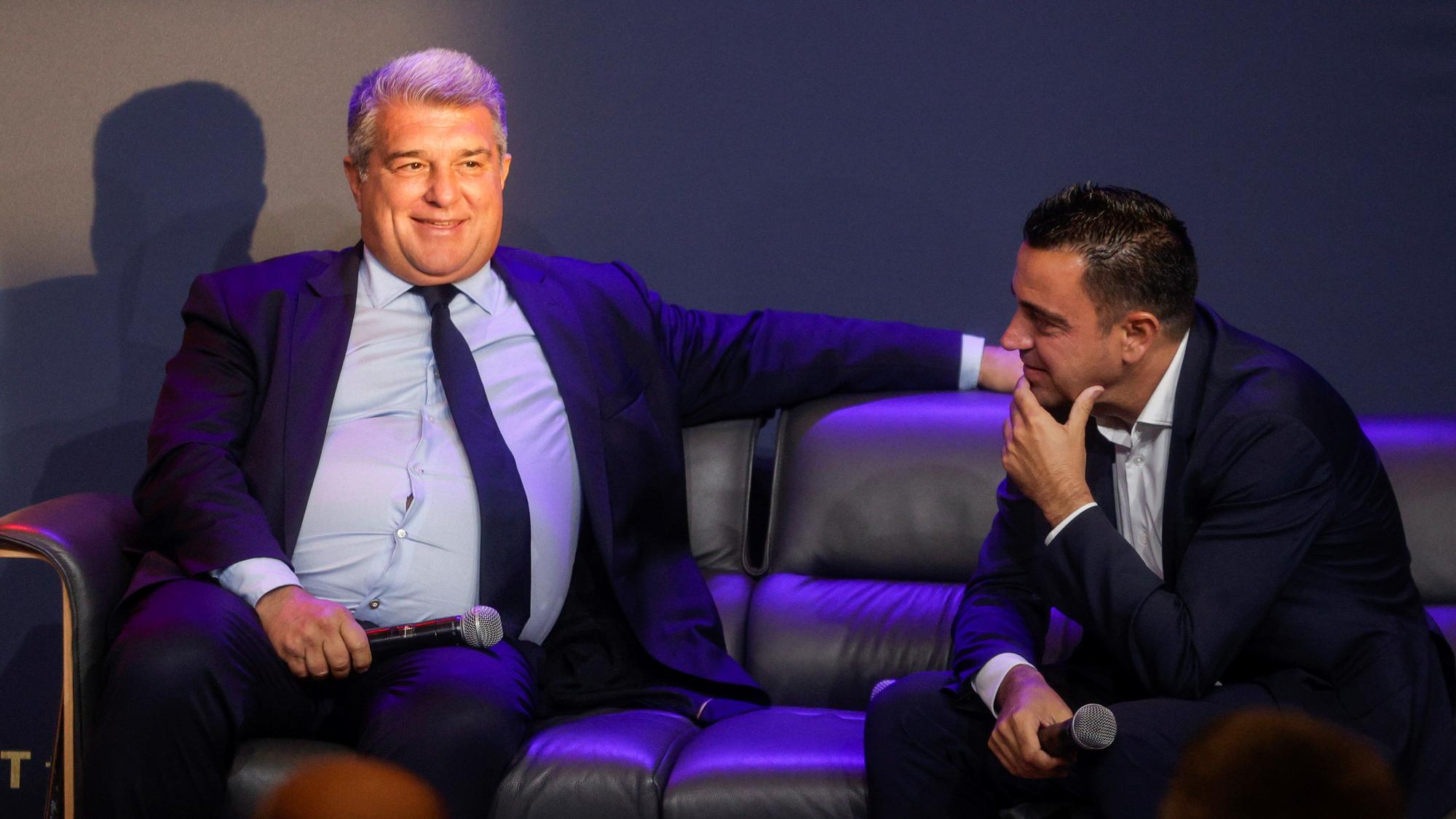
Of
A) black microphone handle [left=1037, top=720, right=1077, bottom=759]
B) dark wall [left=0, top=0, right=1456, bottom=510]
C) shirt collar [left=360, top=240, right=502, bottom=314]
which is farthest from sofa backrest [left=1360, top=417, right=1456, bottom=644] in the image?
shirt collar [left=360, top=240, right=502, bottom=314]

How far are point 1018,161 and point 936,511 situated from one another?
0.86m

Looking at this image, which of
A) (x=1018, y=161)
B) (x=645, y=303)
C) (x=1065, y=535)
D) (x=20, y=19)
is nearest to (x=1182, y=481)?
(x=1065, y=535)

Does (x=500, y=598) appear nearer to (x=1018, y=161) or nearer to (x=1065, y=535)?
(x=1065, y=535)

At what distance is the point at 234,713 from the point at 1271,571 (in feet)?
4.60

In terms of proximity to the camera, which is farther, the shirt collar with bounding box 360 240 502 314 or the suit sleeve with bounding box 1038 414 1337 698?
the shirt collar with bounding box 360 240 502 314

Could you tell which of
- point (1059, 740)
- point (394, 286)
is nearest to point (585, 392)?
point (394, 286)

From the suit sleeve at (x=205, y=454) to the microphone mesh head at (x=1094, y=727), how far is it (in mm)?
1234

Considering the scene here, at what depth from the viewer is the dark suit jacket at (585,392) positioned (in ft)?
7.58

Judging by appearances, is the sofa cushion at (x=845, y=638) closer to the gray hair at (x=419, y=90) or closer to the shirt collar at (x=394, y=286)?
the shirt collar at (x=394, y=286)

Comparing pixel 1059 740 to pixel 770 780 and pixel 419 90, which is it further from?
pixel 419 90

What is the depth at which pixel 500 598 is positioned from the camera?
7.55ft

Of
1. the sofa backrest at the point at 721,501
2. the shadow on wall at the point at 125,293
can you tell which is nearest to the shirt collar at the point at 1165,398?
the sofa backrest at the point at 721,501

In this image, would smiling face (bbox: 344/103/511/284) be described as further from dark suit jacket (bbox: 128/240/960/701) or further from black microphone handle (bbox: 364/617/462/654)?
black microphone handle (bbox: 364/617/462/654)

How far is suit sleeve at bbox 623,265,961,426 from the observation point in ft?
8.82
